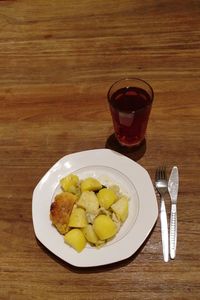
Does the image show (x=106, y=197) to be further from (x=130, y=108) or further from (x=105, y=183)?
(x=130, y=108)

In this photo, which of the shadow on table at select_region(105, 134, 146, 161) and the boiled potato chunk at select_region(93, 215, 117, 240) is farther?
the shadow on table at select_region(105, 134, 146, 161)

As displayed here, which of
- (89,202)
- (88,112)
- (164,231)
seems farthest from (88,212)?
(88,112)

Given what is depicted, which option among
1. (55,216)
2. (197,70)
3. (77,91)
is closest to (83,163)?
(55,216)

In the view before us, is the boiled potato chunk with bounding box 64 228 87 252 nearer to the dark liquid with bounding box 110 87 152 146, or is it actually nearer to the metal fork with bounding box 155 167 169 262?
the metal fork with bounding box 155 167 169 262

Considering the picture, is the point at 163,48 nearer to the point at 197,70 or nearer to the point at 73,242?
the point at 197,70

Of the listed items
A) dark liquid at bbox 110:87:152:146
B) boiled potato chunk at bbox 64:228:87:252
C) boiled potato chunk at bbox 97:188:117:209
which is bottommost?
boiled potato chunk at bbox 64:228:87:252

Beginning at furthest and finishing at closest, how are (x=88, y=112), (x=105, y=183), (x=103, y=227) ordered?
(x=88, y=112)
(x=105, y=183)
(x=103, y=227)

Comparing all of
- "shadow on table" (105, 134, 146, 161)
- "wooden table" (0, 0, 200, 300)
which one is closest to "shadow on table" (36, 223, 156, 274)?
"wooden table" (0, 0, 200, 300)
